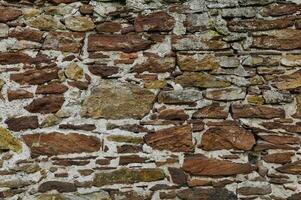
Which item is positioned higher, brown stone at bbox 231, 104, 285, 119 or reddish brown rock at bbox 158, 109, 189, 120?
brown stone at bbox 231, 104, 285, 119

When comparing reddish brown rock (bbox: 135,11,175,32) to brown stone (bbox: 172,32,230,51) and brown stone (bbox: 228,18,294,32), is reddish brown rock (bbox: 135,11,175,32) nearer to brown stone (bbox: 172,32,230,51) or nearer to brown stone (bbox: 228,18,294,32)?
brown stone (bbox: 172,32,230,51)

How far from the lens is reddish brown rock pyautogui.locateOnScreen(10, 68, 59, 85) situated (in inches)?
150

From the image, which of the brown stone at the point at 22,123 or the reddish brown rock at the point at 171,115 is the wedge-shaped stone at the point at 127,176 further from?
the brown stone at the point at 22,123

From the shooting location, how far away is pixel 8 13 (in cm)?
383

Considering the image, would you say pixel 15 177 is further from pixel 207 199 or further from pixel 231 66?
pixel 231 66

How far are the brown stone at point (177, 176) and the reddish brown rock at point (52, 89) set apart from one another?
1041 millimetres

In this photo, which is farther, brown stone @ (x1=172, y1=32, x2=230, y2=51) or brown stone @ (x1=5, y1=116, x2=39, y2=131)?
brown stone @ (x1=172, y1=32, x2=230, y2=51)

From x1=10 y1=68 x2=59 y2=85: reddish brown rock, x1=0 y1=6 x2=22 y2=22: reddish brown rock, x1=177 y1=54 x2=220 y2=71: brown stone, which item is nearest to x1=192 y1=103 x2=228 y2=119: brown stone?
x1=177 y1=54 x2=220 y2=71: brown stone

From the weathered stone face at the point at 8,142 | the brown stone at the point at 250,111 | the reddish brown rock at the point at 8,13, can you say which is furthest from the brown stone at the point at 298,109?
the reddish brown rock at the point at 8,13

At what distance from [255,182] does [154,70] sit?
3.91 ft

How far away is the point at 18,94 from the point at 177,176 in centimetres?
139

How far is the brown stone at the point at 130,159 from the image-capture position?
380cm

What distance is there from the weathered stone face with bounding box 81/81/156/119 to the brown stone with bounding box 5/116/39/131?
383 mm

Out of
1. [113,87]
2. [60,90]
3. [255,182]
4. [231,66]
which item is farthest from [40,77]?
[255,182]
